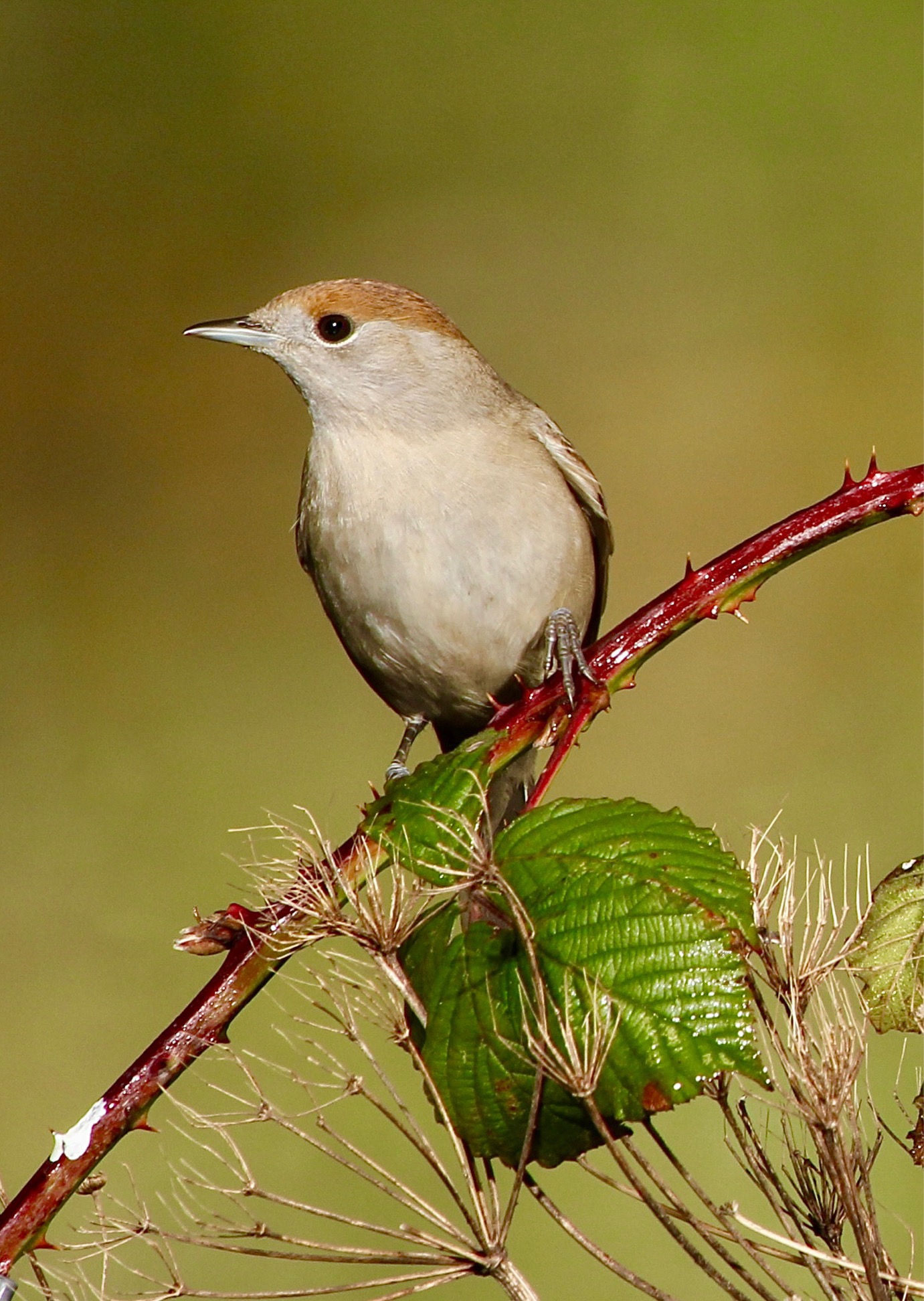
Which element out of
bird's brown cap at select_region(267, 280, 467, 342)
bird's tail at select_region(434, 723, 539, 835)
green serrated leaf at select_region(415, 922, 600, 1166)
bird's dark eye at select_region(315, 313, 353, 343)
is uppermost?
bird's brown cap at select_region(267, 280, 467, 342)

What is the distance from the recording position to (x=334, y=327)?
0.96 metres

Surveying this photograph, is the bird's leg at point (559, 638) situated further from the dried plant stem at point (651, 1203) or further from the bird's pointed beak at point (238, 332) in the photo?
the dried plant stem at point (651, 1203)

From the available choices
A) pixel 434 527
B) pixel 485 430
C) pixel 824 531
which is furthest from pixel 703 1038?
pixel 485 430

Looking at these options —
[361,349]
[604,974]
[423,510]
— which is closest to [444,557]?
[423,510]

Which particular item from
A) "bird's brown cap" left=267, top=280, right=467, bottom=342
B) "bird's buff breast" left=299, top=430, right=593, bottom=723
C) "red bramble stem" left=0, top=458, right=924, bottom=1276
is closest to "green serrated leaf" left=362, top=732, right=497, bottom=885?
"red bramble stem" left=0, top=458, right=924, bottom=1276

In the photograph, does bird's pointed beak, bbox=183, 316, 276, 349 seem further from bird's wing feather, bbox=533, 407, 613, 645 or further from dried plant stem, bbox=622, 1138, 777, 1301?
dried plant stem, bbox=622, 1138, 777, 1301

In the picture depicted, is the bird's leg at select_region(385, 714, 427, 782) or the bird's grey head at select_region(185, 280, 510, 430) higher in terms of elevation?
the bird's grey head at select_region(185, 280, 510, 430)

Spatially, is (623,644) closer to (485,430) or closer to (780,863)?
(780,863)

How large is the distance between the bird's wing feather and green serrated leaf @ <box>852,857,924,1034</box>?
1.86 feet

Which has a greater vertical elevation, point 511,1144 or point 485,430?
point 485,430

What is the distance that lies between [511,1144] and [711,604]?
0.71ft

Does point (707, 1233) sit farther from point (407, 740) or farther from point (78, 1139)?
point (407, 740)

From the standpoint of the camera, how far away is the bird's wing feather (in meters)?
1.05

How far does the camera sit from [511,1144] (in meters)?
0.46
